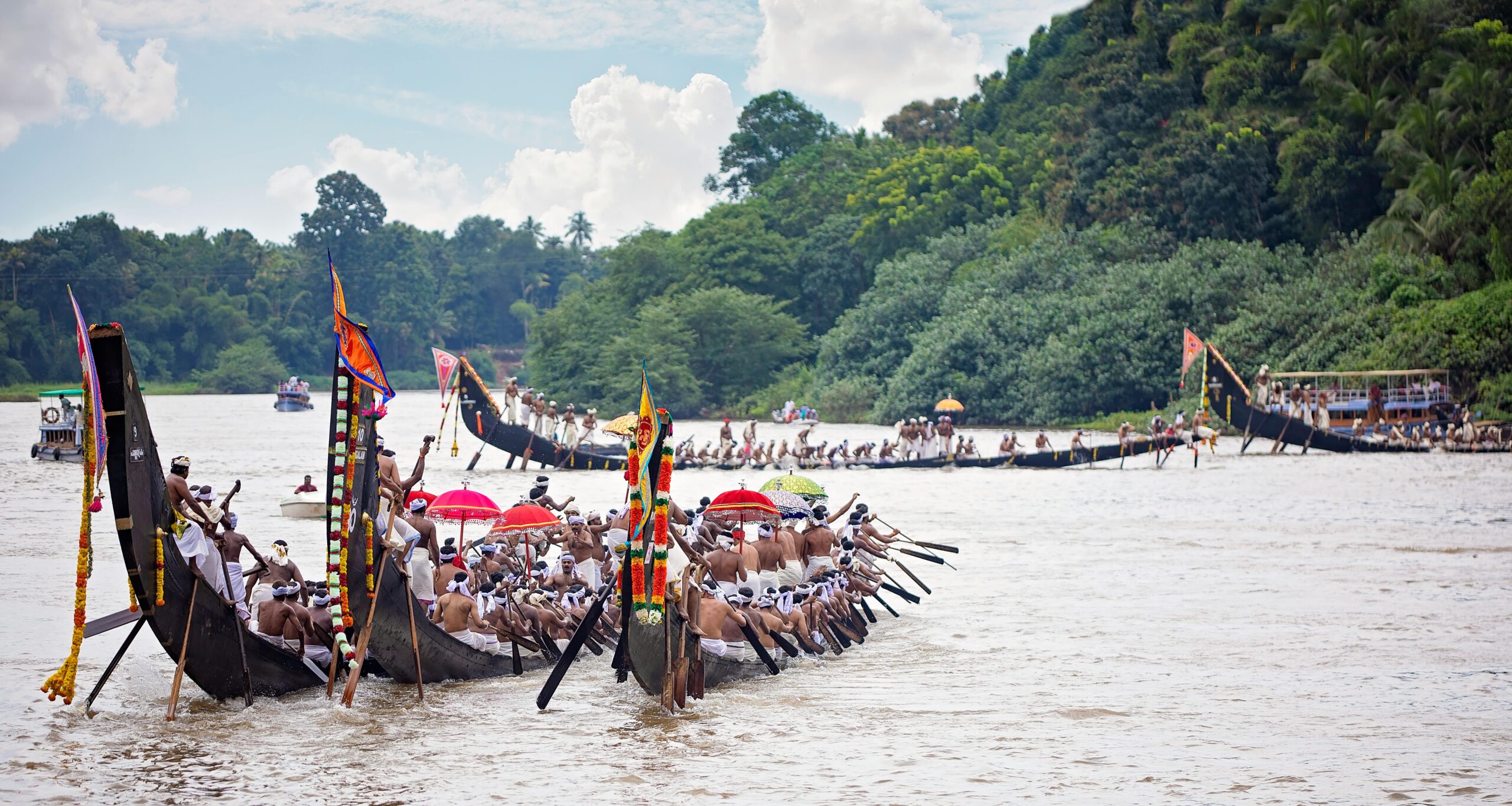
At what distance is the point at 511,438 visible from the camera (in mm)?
32250

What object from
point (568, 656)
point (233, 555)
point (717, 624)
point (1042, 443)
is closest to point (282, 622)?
point (233, 555)

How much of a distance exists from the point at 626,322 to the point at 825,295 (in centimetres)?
929

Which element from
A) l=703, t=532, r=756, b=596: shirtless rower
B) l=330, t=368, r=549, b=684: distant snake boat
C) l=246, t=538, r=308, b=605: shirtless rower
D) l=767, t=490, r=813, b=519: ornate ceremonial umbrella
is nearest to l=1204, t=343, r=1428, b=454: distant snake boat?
Result: l=767, t=490, r=813, b=519: ornate ceremonial umbrella

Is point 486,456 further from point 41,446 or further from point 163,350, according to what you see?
point 163,350

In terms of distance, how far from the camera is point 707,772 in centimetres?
922

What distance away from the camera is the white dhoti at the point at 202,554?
10.3m

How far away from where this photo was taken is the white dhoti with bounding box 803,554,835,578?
45.9ft

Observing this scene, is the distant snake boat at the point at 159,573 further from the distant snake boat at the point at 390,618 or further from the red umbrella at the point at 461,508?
the red umbrella at the point at 461,508

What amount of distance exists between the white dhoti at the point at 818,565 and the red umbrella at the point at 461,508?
131 inches

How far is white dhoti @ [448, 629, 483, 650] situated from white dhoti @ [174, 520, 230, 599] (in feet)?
6.14

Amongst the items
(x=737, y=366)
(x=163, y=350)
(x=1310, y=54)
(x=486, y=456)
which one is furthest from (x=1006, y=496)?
(x=163, y=350)

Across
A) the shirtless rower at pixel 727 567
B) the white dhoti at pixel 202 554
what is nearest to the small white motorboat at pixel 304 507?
the shirtless rower at pixel 727 567

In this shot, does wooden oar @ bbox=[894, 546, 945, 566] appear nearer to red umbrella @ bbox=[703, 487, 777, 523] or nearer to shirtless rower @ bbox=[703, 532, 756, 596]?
red umbrella @ bbox=[703, 487, 777, 523]

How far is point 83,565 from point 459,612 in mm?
3107
